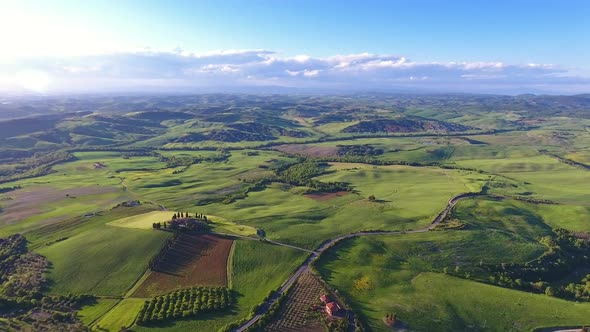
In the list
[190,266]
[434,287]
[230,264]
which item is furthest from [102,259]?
[434,287]

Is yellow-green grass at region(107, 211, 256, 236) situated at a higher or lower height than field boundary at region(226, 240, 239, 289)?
higher

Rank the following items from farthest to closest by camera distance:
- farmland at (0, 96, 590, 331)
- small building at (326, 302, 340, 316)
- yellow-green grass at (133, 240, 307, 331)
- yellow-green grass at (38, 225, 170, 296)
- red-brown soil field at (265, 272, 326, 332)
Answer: yellow-green grass at (38, 225, 170, 296), farmland at (0, 96, 590, 331), small building at (326, 302, 340, 316), yellow-green grass at (133, 240, 307, 331), red-brown soil field at (265, 272, 326, 332)

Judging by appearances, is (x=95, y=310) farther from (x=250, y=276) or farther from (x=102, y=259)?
(x=250, y=276)

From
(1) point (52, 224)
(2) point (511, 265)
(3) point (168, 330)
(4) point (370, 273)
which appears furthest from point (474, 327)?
(1) point (52, 224)

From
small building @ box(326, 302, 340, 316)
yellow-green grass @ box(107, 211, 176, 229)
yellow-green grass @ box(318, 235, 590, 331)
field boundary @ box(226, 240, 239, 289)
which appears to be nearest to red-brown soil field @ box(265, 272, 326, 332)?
small building @ box(326, 302, 340, 316)

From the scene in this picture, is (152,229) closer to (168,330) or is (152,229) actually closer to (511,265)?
(168,330)

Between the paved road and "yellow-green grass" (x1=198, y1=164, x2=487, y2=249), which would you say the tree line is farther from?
"yellow-green grass" (x1=198, y1=164, x2=487, y2=249)
